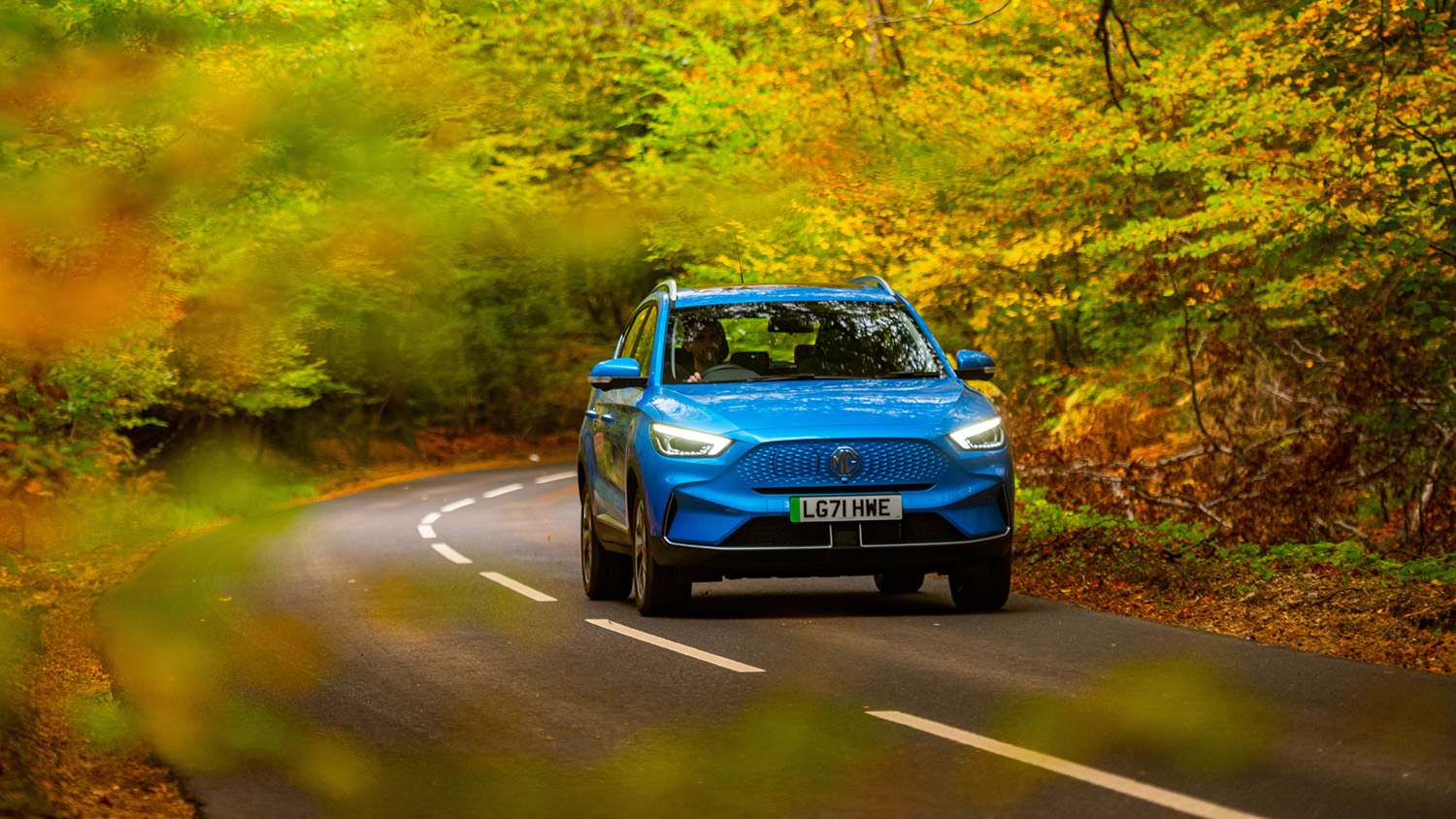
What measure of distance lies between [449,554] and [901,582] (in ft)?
20.3

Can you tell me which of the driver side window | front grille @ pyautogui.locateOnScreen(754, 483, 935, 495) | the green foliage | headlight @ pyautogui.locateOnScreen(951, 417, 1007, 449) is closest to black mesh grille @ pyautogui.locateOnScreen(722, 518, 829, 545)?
front grille @ pyautogui.locateOnScreen(754, 483, 935, 495)

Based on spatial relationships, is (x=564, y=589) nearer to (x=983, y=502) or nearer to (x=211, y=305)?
(x=983, y=502)

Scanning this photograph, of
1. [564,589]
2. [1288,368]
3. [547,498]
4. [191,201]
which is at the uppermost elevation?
[191,201]

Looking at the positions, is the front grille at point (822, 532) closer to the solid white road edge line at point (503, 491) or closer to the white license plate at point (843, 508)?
the white license plate at point (843, 508)

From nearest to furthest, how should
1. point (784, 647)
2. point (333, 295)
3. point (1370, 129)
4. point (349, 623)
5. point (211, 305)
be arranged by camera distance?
point (784, 647), point (349, 623), point (1370, 129), point (211, 305), point (333, 295)

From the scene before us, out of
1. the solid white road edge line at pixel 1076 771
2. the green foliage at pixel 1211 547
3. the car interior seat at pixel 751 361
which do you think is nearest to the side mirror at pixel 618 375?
the car interior seat at pixel 751 361

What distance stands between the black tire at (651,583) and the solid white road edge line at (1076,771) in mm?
3606

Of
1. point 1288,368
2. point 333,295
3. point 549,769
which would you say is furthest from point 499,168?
point 549,769

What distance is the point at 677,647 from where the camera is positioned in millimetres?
9867

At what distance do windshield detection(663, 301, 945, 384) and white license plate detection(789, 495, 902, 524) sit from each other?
4.32 ft

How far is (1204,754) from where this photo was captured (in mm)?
6520

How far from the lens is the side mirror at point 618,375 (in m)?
11.5

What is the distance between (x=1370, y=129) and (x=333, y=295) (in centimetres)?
2168

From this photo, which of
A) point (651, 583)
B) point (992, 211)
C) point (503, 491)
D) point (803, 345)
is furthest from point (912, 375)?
point (503, 491)
